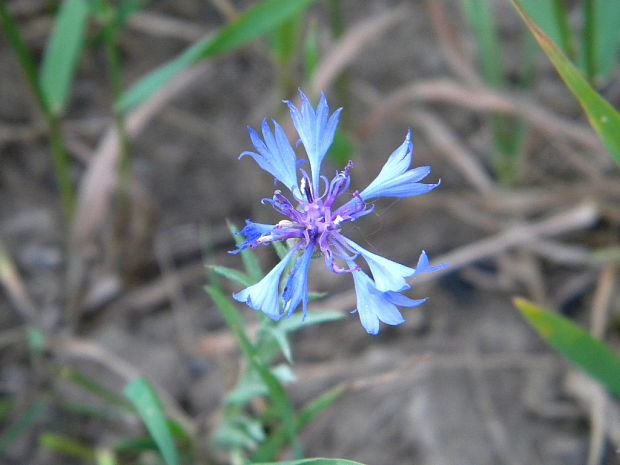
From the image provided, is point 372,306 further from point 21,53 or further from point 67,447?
point 21,53

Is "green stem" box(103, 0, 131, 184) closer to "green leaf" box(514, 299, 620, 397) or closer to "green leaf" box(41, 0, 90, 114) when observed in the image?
"green leaf" box(41, 0, 90, 114)

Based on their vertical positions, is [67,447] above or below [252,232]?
above

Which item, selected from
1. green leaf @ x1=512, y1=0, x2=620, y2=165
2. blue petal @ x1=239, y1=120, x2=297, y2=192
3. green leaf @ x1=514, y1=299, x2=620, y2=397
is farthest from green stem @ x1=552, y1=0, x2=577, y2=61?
blue petal @ x1=239, y1=120, x2=297, y2=192

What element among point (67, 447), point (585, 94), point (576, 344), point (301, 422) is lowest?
point (576, 344)

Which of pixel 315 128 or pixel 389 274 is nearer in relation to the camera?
pixel 389 274

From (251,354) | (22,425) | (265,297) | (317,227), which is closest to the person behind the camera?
(265,297)

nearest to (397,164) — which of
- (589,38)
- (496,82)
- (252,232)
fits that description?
(252,232)

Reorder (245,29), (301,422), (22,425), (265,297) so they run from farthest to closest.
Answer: (22,425), (245,29), (301,422), (265,297)
